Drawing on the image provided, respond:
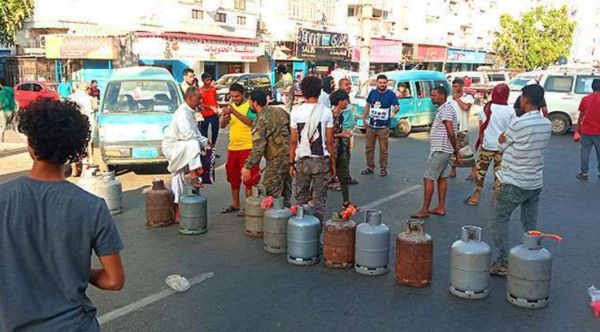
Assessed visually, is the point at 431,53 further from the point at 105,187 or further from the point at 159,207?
the point at 159,207

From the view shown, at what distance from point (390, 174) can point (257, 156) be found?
4688mm

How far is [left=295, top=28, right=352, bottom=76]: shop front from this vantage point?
3397 centimetres

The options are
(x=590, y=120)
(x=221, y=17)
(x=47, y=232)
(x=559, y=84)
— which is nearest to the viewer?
(x=47, y=232)

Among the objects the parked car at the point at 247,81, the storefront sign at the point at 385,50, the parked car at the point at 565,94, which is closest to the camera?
the parked car at the point at 565,94

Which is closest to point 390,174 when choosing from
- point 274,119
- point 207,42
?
point 274,119

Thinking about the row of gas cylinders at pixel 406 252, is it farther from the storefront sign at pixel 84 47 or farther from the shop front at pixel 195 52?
the storefront sign at pixel 84 47

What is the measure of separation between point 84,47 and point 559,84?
1936 cm

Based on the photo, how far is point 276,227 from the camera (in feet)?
18.8

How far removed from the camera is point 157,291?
486 cm

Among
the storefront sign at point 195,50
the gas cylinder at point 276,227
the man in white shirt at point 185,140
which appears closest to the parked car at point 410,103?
the man in white shirt at point 185,140

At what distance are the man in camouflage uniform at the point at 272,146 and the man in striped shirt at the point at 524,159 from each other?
2.43 m

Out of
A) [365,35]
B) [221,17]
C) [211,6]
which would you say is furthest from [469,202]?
[221,17]

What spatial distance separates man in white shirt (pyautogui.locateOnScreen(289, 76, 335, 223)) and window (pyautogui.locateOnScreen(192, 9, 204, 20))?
2357cm

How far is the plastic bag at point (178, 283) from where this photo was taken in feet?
16.0
